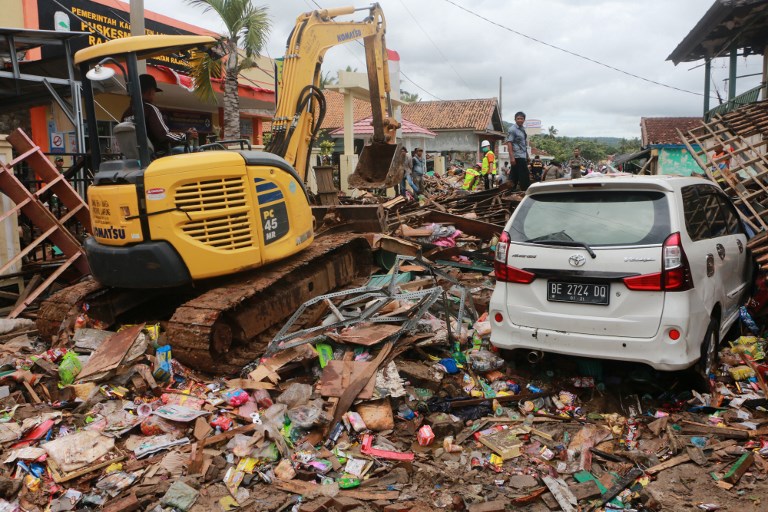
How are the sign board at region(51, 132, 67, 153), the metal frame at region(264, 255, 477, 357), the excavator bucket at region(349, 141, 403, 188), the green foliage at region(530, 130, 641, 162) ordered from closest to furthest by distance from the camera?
1. the metal frame at region(264, 255, 477, 357)
2. the excavator bucket at region(349, 141, 403, 188)
3. the sign board at region(51, 132, 67, 153)
4. the green foliage at region(530, 130, 641, 162)

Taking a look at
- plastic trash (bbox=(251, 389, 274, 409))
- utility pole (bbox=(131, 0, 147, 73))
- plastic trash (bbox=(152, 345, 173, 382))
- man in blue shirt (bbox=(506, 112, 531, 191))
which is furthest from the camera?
man in blue shirt (bbox=(506, 112, 531, 191))

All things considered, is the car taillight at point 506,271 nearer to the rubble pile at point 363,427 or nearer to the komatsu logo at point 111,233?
the rubble pile at point 363,427

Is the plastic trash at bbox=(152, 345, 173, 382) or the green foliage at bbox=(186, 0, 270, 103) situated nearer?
the plastic trash at bbox=(152, 345, 173, 382)

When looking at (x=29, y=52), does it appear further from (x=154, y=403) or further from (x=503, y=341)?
(x=503, y=341)

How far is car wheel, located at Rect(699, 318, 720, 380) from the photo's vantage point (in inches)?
198

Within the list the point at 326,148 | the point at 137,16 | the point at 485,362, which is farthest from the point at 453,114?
the point at 485,362

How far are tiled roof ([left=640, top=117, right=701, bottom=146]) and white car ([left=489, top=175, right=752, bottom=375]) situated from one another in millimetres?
36227

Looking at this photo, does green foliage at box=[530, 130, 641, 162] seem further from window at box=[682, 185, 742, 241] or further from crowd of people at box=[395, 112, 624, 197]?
window at box=[682, 185, 742, 241]

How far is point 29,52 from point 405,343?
11776 mm

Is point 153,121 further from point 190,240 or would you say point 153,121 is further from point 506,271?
point 506,271

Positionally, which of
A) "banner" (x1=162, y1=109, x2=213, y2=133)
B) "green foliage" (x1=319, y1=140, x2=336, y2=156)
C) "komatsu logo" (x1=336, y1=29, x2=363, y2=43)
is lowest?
"green foliage" (x1=319, y1=140, x2=336, y2=156)

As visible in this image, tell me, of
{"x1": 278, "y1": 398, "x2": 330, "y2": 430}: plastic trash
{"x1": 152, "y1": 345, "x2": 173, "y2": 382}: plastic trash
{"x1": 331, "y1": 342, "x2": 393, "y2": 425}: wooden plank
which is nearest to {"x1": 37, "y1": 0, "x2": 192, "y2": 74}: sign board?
Result: {"x1": 152, "y1": 345, "x2": 173, "y2": 382}: plastic trash

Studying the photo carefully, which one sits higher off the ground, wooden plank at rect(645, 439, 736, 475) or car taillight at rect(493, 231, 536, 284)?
car taillight at rect(493, 231, 536, 284)

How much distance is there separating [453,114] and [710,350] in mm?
44638
